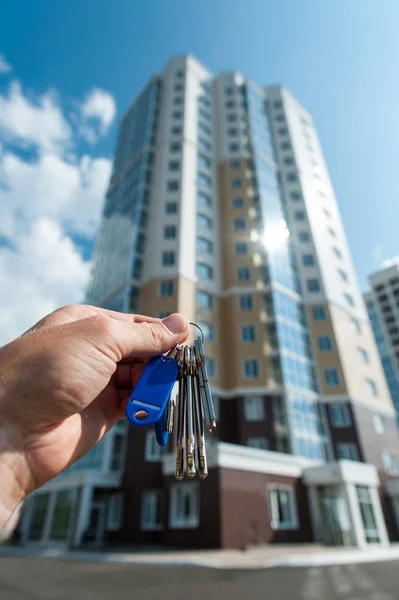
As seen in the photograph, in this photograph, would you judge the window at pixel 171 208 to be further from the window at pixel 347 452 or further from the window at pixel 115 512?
the window at pixel 347 452

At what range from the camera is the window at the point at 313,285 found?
3406cm

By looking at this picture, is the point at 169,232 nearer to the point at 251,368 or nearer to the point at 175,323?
the point at 251,368

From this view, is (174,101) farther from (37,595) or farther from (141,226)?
(37,595)

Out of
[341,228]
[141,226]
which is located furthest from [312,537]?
[341,228]

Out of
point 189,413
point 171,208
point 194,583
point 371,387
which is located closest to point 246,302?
point 171,208

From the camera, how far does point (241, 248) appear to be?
33875mm

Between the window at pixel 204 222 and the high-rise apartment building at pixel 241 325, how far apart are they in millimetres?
137

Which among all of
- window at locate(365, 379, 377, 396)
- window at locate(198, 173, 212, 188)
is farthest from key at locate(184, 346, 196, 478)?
window at locate(198, 173, 212, 188)

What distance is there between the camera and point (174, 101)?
4150 cm

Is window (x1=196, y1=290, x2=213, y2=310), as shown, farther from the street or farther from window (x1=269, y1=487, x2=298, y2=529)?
the street

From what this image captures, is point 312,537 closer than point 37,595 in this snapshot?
No

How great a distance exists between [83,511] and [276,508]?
1113 cm

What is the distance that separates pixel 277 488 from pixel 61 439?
21.9 m

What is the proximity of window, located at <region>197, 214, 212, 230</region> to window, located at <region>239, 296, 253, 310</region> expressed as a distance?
8.12 metres
